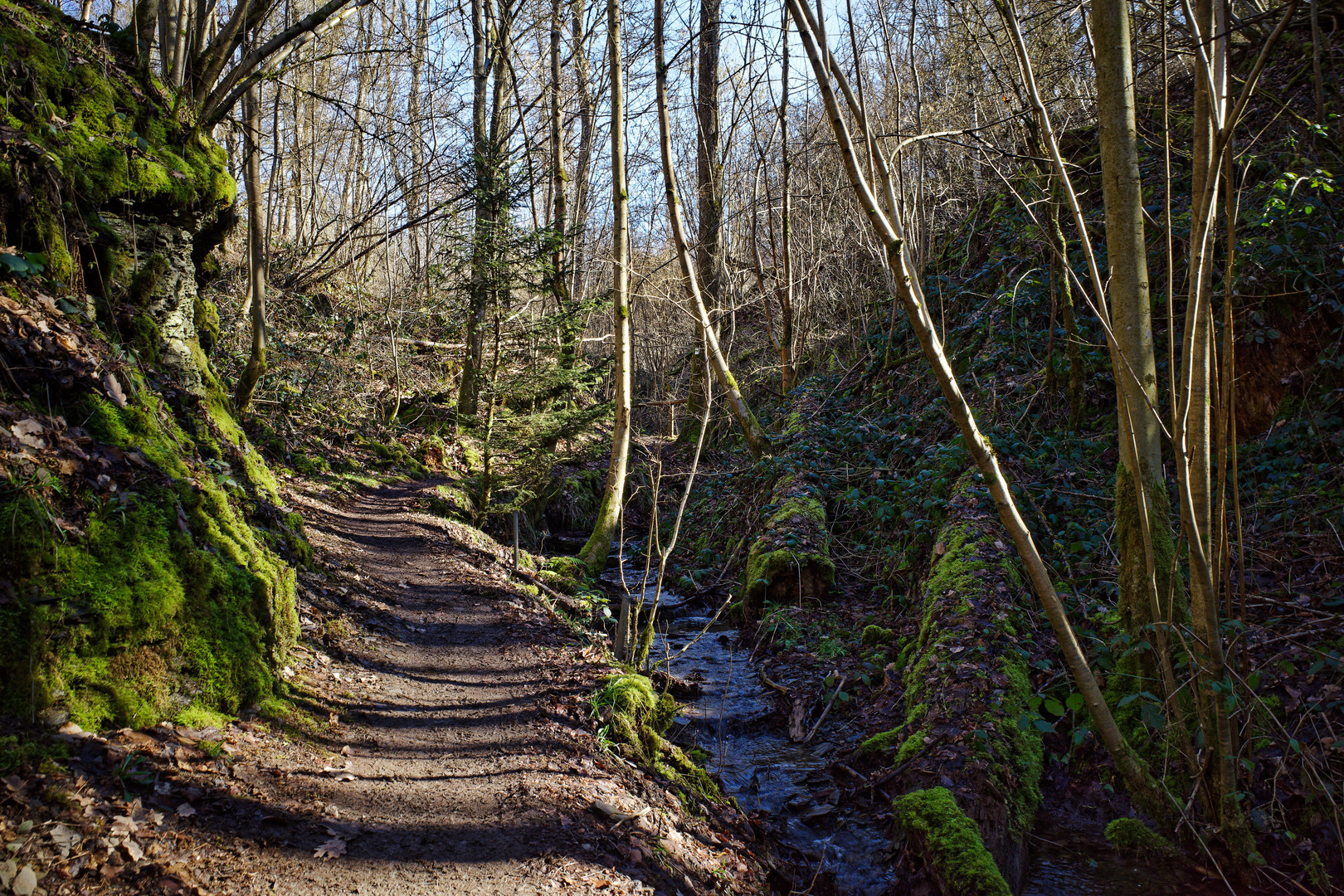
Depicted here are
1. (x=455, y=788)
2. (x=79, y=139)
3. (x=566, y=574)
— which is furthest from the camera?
(x=566, y=574)

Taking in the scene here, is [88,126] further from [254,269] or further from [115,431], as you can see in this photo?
[254,269]

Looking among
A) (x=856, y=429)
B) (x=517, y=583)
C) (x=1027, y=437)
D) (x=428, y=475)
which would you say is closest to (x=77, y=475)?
(x=517, y=583)

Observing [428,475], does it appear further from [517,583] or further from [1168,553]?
[1168,553]

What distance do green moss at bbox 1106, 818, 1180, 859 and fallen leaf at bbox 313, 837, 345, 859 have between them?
13.5 ft

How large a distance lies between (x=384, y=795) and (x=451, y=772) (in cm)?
43

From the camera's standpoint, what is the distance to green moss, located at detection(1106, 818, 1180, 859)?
3.64 metres

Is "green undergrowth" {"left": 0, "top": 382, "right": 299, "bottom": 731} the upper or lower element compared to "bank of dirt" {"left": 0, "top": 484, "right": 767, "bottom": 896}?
upper

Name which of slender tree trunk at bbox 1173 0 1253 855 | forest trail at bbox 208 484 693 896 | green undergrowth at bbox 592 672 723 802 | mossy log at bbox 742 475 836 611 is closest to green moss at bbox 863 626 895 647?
mossy log at bbox 742 475 836 611

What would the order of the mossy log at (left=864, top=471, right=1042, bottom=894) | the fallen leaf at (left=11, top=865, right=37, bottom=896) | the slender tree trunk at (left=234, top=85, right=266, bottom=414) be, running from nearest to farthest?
the fallen leaf at (left=11, top=865, right=37, bottom=896)
the mossy log at (left=864, top=471, right=1042, bottom=894)
the slender tree trunk at (left=234, top=85, right=266, bottom=414)

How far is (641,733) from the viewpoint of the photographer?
468 centimetres

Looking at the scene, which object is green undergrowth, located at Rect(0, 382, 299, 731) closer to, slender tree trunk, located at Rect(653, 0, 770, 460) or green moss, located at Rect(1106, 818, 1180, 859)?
green moss, located at Rect(1106, 818, 1180, 859)

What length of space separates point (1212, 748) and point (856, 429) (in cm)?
715

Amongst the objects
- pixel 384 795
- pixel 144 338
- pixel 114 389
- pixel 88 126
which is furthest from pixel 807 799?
pixel 88 126

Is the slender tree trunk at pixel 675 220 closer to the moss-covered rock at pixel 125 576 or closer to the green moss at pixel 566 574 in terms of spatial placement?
the green moss at pixel 566 574
